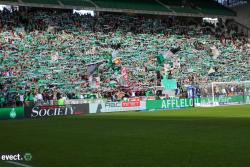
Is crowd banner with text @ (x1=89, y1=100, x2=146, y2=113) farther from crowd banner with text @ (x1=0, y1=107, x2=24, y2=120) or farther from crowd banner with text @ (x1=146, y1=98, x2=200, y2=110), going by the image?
crowd banner with text @ (x1=0, y1=107, x2=24, y2=120)

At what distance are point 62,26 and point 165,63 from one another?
11.0 m

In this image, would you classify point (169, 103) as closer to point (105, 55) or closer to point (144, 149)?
point (105, 55)

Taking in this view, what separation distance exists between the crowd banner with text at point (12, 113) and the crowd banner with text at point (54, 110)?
1.29 ft

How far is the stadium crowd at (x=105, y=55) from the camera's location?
1626 inches

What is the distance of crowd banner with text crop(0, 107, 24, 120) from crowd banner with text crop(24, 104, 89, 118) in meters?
0.39

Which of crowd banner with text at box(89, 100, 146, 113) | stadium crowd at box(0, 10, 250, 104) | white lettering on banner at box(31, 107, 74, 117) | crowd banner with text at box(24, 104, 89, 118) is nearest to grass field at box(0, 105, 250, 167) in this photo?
crowd banner with text at box(24, 104, 89, 118)

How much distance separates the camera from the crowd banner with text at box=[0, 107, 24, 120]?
34.2 m

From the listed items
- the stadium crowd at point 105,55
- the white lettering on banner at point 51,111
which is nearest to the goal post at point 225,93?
the stadium crowd at point 105,55

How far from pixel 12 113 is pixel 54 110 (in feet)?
10.8

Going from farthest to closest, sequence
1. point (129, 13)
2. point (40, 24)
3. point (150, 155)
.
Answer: point (129, 13) → point (40, 24) → point (150, 155)

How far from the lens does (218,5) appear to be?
2534 inches

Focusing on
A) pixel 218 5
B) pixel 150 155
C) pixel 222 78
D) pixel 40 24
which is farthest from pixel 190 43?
pixel 150 155

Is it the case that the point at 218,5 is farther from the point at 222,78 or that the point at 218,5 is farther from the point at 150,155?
the point at 150,155

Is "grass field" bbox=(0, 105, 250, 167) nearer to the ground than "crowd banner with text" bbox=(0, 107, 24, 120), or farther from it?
farther from it
